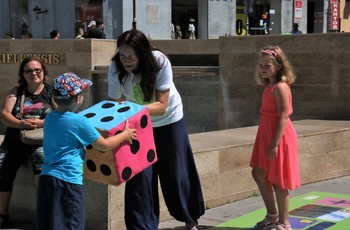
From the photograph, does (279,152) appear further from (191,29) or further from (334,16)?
(334,16)

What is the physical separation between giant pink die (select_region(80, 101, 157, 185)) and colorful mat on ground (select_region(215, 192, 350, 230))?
5.22 ft

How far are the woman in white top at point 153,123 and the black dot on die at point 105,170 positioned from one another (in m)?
0.46

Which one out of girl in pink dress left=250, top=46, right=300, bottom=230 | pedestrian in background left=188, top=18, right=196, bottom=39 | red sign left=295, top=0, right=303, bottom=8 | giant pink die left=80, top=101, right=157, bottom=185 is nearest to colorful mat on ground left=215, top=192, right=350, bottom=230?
girl in pink dress left=250, top=46, right=300, bottom=230

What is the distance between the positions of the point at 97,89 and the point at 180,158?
8.12m

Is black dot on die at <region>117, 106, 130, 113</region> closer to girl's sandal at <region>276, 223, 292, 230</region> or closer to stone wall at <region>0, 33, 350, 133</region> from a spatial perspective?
girl's sandal at <region>276, 223, 292, 230</region>

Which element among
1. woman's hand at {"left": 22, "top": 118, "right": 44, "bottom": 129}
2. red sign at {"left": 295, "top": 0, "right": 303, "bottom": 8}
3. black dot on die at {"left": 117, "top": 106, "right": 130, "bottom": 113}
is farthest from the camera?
red sign at {"left": 295, "top": 0, "right": 303, "bottom": 8}

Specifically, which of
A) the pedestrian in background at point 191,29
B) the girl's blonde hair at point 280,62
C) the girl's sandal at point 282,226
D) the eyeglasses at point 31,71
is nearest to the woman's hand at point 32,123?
the eyeglasses at point 31,71

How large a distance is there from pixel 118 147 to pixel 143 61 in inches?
28.4

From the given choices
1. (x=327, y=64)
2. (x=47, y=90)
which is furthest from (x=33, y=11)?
(x=47, y=90)

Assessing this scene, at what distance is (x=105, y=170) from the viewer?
4.22 meters

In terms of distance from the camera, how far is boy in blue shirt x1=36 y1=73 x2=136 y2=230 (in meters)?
3.97

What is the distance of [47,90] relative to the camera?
5809 mm

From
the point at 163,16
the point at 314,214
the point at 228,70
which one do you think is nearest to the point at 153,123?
the point at 314,214

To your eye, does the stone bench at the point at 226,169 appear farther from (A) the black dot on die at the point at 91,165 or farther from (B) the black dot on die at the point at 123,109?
(B) the black dot on die at the point at 123,109
